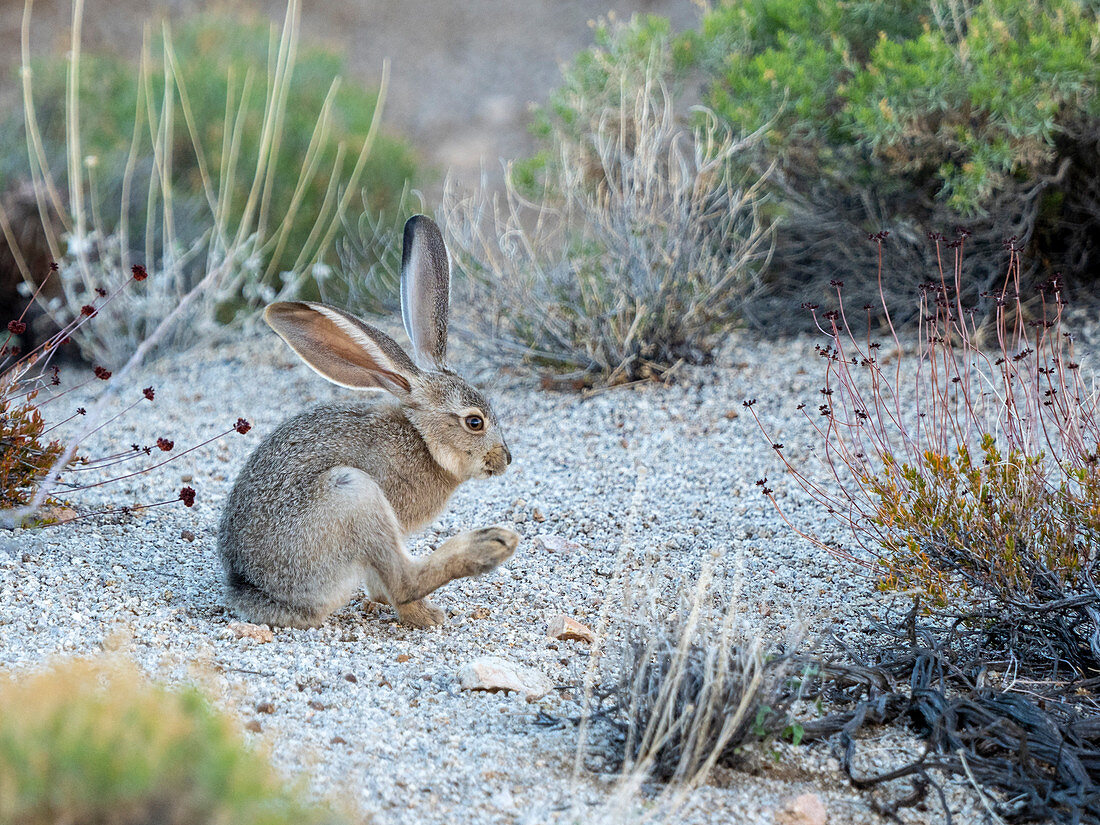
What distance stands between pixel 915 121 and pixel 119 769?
5.97m

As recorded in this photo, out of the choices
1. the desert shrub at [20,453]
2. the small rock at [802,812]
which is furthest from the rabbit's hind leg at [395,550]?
the desert shrub at [20,453]

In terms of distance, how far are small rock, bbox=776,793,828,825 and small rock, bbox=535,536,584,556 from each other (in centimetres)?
220

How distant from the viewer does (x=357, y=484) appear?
3.63 metres

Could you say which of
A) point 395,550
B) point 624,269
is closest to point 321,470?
point 395,550

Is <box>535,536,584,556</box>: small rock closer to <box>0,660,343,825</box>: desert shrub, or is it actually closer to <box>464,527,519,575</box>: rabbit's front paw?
<box>464,527,519,575</box>: rabbit's front paw

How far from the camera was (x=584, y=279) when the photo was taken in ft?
21.7

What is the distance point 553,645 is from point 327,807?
1.60 m

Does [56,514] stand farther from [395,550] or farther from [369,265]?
[369,265]

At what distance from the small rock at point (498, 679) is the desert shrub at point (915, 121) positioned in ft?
14.0

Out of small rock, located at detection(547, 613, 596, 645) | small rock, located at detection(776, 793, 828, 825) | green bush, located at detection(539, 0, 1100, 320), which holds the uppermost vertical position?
green bush, located at detection(539, 0, 1100, 320)

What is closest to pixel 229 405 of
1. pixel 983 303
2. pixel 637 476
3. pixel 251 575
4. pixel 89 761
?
pixel 637 476

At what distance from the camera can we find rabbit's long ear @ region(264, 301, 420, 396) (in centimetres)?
378

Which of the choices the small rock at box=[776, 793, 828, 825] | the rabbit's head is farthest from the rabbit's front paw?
the small rock at box=[776, 793, 828, 825]

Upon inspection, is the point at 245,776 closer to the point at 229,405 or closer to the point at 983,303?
the point at 229,405
